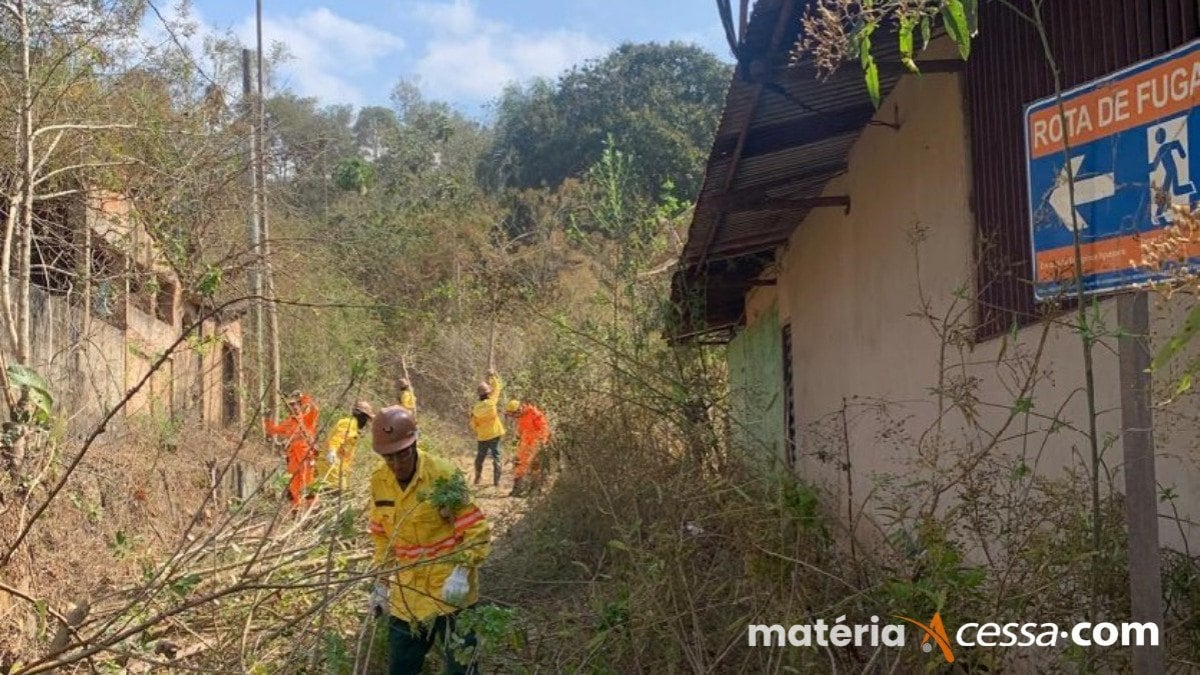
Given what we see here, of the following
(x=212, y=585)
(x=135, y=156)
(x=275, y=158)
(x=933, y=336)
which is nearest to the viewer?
(x=933, y=336)

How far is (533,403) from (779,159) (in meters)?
6.54

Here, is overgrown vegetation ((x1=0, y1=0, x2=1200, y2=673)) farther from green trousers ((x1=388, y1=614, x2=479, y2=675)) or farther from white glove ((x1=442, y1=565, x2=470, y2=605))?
white glove ((x1=442, y1=565, x2=470, y2=605))

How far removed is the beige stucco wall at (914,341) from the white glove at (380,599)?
2136mm

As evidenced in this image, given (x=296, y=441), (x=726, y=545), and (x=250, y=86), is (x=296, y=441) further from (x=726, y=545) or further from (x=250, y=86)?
(x=250, y=86)

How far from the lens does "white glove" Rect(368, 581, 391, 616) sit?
5.02m

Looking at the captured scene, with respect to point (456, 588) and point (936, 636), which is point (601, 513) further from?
point (936, 636)

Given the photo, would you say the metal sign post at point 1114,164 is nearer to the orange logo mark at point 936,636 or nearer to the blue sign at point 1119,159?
the blue sign at point 1119,159

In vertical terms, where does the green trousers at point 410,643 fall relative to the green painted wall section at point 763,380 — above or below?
below

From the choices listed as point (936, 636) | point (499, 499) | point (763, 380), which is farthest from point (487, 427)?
point (936, 636)

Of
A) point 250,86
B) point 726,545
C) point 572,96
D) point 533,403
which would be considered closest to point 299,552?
point 726,545

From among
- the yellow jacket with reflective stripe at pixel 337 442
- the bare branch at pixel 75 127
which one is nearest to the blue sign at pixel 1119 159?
the bare branch at pixel 75 127

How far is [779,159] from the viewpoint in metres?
6.99

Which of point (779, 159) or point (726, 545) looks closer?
point (726, 545)

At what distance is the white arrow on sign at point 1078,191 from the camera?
353cm
